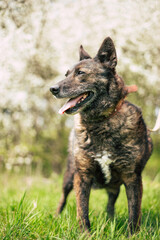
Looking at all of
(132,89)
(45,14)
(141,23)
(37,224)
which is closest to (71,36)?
(45,14)

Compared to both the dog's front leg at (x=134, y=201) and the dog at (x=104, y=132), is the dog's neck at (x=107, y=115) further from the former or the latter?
the dog's front leg at (x=134, y=201)

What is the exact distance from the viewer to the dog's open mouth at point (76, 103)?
281 cm

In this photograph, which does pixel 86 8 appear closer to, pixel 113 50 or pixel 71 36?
pixel 71 36

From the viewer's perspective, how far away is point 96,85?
9.46 ft

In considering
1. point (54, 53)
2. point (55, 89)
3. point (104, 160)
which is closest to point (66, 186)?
point (104, 160)

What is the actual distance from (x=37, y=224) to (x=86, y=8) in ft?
19.3

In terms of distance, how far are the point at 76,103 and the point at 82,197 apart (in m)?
1.00

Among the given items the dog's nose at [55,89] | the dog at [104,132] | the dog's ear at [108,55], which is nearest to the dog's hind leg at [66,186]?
the dog at [104,132]

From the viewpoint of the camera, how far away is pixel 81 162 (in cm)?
293

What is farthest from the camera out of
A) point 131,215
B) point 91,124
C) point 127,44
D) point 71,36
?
point 71,36

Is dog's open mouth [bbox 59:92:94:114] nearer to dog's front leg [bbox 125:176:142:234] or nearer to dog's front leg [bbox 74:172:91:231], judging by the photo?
dog's front leg [bbox 74:172:91:231]

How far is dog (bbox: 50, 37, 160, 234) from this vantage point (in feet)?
9.29

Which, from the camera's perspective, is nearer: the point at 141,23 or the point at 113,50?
the point at 113,50

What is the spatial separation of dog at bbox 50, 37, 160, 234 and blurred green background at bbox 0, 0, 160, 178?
2914 mm
